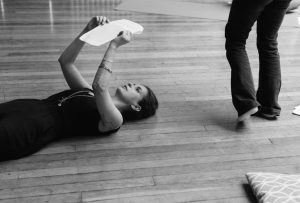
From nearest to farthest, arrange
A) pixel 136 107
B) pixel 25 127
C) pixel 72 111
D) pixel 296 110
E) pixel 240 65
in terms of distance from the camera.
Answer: pixel 25 127 → pixel 72 111 → pixel 136 107 → pixel 240 65 → pixel 296 110

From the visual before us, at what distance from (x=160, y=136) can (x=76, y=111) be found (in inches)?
17.2

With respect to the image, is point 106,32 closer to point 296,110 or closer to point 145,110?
point 145,110

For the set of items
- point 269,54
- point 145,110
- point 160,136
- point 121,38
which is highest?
point 121,38

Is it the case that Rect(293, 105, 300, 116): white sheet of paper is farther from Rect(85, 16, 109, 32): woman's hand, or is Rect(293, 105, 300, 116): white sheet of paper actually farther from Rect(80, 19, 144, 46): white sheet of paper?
Rect(85, 16, 109, 32): woman's hand

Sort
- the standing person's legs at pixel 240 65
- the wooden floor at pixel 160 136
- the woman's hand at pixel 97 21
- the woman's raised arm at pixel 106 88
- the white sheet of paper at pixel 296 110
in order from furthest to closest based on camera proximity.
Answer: the white sheet of paper at pixel 296 110, the standing person's legs at pixel 240 65, the woman's hand at pixel 97 21, the woman's raised arm at pixel 106 88, the wooden floor at pixel 160 136

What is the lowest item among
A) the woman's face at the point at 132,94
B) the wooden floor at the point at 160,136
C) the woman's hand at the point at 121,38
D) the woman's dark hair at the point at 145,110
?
the wooden floor at the point at 160,136

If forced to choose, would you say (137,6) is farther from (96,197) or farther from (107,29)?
(96,197)

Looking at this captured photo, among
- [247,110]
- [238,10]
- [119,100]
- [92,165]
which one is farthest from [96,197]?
[238,10]

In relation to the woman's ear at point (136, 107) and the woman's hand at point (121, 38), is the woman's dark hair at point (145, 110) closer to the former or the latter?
the woman's ear at point (136, 107)

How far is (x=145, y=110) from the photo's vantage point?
1891 millimetres

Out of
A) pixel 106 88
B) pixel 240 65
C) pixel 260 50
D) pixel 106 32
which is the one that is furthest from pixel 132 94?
pixel 260 50

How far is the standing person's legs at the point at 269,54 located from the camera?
6.31ft

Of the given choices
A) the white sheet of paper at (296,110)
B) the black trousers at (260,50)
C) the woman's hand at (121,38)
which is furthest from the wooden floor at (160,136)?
the woman's hand at (121,38)

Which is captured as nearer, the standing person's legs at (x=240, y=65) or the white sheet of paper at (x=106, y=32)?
the white sheet of paper at (x=106, y=32)
